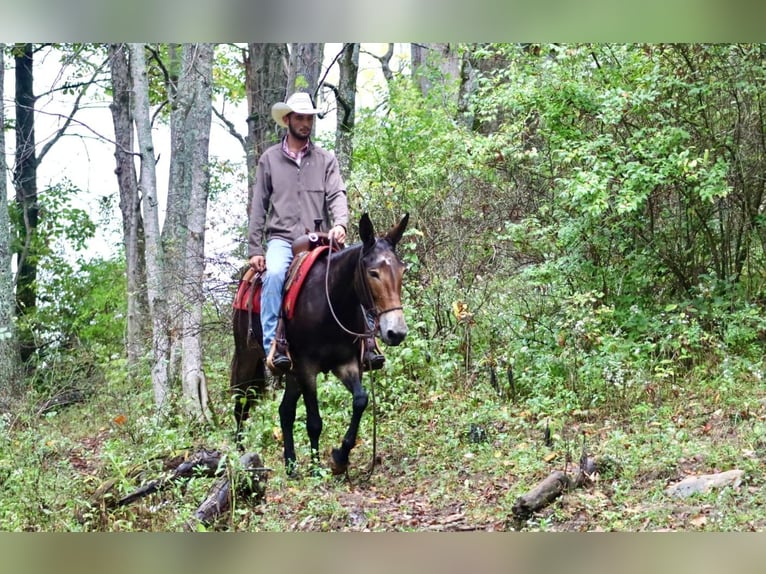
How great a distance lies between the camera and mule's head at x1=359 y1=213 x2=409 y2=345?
475 centimetres

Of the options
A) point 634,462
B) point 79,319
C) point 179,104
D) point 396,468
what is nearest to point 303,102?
point 396,468

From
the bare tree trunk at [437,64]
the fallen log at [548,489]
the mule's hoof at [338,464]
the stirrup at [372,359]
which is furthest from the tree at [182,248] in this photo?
the fallen log at [548,489]

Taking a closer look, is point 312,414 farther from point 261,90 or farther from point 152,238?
point 261,90

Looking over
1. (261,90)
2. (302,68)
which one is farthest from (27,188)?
(302,68)

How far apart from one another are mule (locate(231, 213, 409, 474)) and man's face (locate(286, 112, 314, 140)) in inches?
31.8

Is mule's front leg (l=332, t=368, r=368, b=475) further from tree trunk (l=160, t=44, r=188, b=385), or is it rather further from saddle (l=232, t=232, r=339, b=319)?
tree trunk (l=160, t=44, r=188, b=385)

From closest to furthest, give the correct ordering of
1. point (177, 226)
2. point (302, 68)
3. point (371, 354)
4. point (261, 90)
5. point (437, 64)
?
point (371, 354), point (302, 68), point (177, 226), point (261, 90), point (437, 64)

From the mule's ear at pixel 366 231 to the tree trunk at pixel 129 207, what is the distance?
4.23 m

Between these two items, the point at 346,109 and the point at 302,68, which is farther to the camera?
the point at 346,109

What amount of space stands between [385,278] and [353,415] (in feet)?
3.23

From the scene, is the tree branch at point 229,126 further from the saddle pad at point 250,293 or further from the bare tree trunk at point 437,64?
the saddle pad at point 250,293

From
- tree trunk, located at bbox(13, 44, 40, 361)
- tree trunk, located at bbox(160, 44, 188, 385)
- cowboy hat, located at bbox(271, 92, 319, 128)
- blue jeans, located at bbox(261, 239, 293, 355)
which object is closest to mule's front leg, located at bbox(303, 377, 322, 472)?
blue jeans, located at bbox(261, 239, 293, 355)

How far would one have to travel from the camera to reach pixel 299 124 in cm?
560

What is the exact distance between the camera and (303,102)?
546 cm
